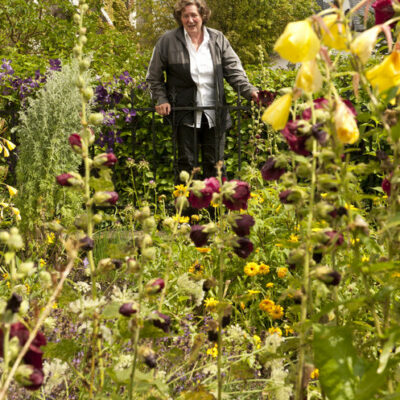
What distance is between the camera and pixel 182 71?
175 inches

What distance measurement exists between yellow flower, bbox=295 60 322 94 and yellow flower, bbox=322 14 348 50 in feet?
0.17

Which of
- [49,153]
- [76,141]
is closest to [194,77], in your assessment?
[49,153]

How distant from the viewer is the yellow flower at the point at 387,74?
92 cm

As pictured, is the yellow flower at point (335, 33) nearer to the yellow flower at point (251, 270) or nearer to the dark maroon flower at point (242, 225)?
the dark maroon flower at point (242, 225)

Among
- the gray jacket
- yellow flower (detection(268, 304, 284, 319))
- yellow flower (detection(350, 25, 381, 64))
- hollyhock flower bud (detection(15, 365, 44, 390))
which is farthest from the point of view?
the gray jacket

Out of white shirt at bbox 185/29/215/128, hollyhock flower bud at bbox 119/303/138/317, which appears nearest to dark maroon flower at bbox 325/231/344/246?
hollyhock flower bud at bbox 119/303/138/317

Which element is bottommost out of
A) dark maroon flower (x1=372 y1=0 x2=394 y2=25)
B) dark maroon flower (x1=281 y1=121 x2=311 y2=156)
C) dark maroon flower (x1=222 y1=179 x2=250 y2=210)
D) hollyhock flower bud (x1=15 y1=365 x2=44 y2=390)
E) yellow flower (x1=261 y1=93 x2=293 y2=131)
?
hollyhock flower bud (x1=15 y1=365 x2=44 y2=390)

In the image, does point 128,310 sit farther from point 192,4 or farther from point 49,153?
point 192,4

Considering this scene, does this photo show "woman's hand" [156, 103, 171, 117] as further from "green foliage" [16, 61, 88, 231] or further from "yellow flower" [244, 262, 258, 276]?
"yellow flower" [244, 262, 258, 276]

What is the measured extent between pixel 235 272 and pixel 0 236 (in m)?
1.87

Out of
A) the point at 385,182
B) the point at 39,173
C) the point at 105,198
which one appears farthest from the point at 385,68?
the point at 39,173

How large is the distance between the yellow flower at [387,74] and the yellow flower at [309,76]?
101 millimetres

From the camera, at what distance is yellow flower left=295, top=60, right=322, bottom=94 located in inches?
35.6

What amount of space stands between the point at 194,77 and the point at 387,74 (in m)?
3.68
